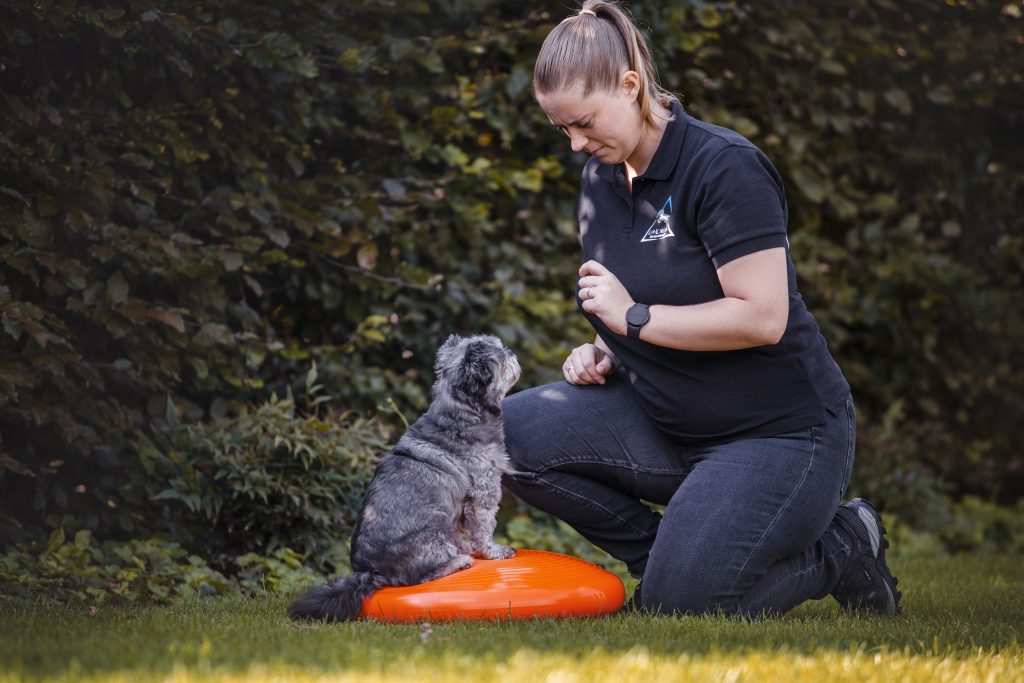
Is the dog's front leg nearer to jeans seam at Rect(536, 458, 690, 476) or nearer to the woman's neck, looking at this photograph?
jeans seam at Rect(536, 458, 690, 476)

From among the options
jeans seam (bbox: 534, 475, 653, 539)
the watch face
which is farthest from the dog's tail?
the watch face

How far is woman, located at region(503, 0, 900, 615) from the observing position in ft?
11.7

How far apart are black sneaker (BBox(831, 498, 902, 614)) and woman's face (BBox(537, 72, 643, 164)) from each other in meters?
1.60

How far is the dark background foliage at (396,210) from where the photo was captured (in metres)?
4.60

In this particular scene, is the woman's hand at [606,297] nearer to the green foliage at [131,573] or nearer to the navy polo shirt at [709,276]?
the navy polo shirt at [709,276]

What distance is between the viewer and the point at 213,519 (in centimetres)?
483

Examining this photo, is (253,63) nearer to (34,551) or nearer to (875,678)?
(34,551)

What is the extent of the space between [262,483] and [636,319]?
6.76 ft

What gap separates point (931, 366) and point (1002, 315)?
1.94 feet

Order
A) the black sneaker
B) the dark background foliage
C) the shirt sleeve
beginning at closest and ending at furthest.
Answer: the shirt sleeve < the black sneaker < the dark background foliage

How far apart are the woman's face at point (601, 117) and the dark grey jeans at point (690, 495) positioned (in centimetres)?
95

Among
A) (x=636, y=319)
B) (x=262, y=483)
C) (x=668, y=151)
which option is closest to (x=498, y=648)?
(x=636, y=319)

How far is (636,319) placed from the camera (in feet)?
12.0

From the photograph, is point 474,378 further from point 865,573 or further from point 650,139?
point 865,573
